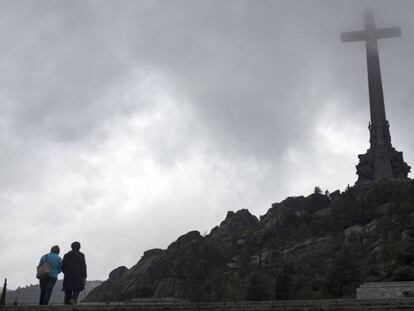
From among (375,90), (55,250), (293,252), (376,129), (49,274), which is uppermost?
(375,90)

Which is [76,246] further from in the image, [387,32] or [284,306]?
[387,32]

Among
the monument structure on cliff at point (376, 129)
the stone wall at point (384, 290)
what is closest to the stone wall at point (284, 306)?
the stone wall at point (384, 290)

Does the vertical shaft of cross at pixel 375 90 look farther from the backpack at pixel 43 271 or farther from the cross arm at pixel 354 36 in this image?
the backpack at pixel 43 271

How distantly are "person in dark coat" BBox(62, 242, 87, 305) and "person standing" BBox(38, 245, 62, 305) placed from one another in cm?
17

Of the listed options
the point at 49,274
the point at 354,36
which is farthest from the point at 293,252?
the point at 49,274

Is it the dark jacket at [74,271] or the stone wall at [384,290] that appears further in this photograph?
the stone wall at [384,290]

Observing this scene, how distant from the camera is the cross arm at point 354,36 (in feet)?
226

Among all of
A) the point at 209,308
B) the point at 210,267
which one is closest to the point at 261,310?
the point at 209,308

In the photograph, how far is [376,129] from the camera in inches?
2665

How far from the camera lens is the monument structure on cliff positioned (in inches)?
2650

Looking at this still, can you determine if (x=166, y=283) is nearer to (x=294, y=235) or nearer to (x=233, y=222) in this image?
(x=294, y=235)

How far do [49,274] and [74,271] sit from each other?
1.98 ft

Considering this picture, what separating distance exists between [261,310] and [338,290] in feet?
88.7

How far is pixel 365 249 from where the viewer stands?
51.7m
